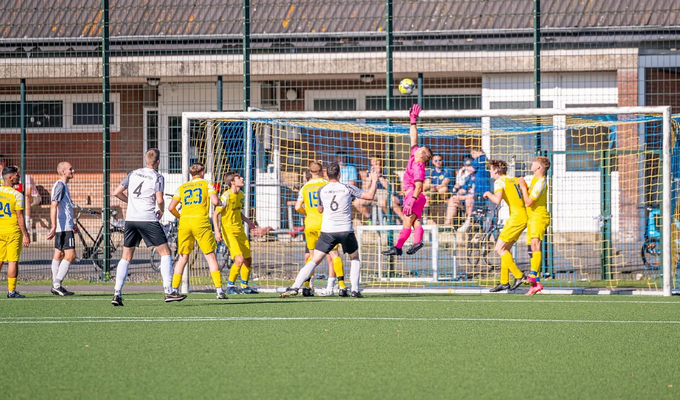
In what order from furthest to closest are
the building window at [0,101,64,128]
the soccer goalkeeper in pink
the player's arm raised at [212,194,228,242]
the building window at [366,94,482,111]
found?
the building window at [366,94,482,111] < the building window at [0,101,64,128] < the player's arm raised at [212,194,228,242] < the soccer goalkeeper in pink

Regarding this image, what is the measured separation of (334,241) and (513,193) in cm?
276

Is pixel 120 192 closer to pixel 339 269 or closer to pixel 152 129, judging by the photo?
pixel 339 269

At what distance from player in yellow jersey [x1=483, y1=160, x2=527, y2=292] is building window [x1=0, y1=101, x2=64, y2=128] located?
30.6ft

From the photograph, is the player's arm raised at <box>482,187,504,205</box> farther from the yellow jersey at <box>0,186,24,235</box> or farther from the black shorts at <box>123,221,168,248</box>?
the yellow jersey at <box>0,186,24,235</box>

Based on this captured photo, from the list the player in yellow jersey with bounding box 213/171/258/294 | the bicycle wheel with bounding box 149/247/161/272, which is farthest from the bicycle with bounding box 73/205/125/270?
the player in yellow jersey with bounding box 213/171/258/294

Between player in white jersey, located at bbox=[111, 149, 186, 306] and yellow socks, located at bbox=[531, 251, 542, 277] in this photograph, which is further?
yellow socks, located at bbox=[531, 251, 542, 277]

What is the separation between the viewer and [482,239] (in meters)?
14.6

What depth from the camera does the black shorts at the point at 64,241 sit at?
12453mm

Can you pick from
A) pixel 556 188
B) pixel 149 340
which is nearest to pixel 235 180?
pixel 149 340

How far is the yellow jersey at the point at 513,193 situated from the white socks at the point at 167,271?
15.3 feet

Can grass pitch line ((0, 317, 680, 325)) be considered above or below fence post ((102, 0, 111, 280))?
below

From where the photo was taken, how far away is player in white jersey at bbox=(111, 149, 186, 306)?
34.4 ft

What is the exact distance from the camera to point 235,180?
1224 cm

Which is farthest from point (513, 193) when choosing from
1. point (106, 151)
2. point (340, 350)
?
point (106, 151)
